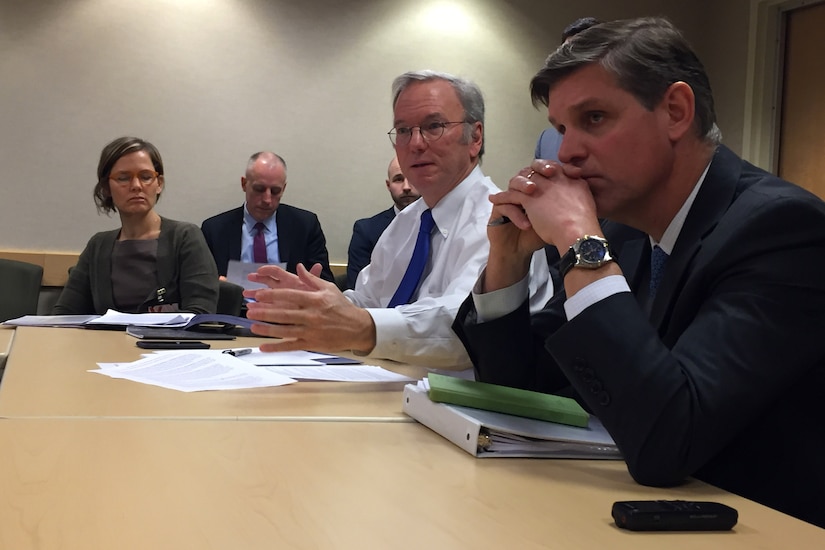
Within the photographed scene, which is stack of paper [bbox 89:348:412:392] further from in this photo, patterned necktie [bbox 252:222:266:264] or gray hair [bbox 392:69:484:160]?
patterned necktie [bbox 252:222:266:264]

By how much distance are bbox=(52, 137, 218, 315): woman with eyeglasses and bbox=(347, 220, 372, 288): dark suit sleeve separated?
149 centimetres

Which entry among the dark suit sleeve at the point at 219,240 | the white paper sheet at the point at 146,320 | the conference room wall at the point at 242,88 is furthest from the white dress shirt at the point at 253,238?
the white paper sheet at the point at 146,320

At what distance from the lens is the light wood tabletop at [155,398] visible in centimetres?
128

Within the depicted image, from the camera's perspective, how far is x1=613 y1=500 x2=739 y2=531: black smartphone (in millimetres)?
788

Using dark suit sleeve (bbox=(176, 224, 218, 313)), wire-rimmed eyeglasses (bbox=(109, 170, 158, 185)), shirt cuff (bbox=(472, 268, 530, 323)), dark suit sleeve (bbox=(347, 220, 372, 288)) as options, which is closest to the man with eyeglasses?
shirt cuff (bbox=(472, 268, 530, 323))

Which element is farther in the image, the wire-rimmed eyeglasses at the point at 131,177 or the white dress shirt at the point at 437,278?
the wire-rimmed eyeglasses at the point at 131,177

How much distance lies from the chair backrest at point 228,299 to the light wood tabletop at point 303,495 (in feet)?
8.06

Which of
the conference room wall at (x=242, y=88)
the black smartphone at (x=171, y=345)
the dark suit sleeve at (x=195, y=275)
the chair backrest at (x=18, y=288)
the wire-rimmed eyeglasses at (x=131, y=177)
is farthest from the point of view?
the conference room wall at (x=242, y=88)

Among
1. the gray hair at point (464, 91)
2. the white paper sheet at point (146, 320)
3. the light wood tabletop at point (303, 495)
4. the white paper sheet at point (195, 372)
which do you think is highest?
the gray hair at point (464, 91)

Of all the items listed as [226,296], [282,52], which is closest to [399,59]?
[282,52]

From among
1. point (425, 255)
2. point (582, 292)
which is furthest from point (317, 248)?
point (582, 292)

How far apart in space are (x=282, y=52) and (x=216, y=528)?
477cm

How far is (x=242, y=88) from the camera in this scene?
5.11 metres

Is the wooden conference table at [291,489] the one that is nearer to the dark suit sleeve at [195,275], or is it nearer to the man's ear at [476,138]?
the man's ear at [476,138]
